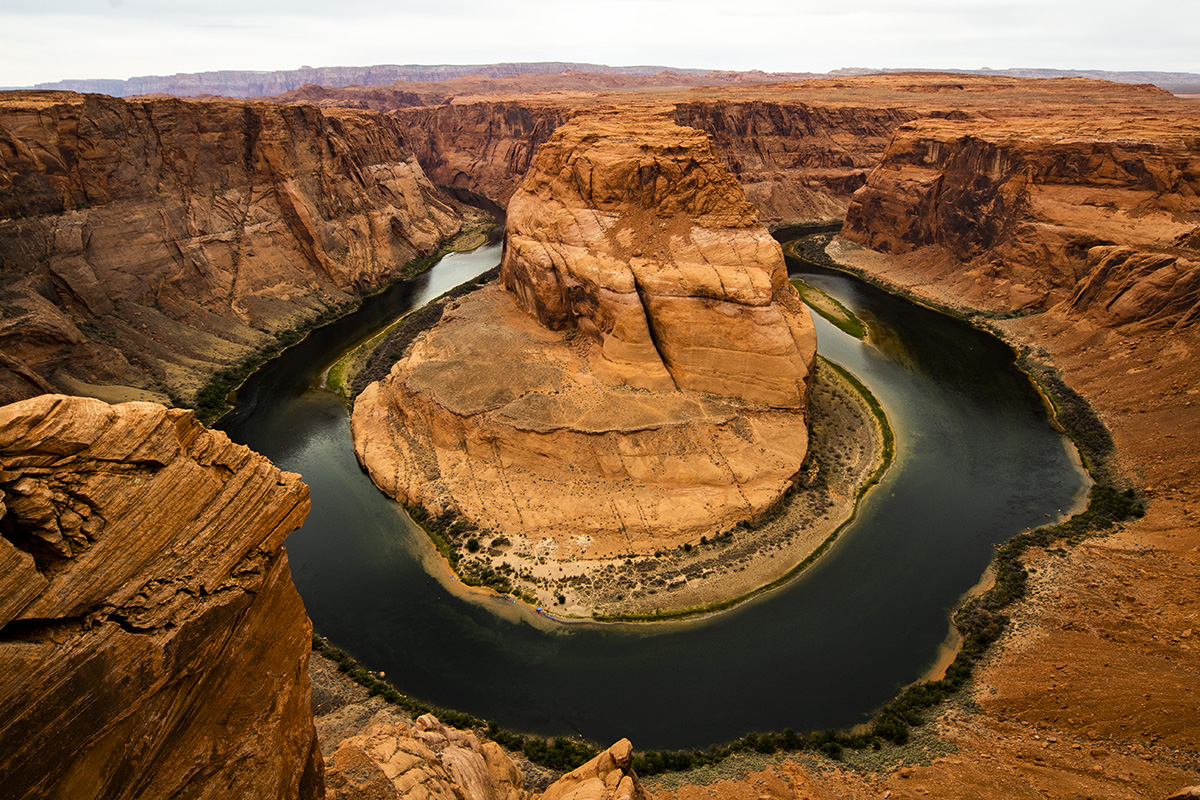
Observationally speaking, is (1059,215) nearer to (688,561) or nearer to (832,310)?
(832,310)

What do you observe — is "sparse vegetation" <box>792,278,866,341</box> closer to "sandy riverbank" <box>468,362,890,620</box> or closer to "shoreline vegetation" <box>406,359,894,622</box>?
"shoreline vegetation" <box>406,359,894,622</box>

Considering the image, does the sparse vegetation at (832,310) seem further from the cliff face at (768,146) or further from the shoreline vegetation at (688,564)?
the cliff face at (768,146)

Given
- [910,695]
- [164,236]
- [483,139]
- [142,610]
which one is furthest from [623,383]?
[483,139]

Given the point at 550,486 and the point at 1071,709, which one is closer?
the point at 1071,709

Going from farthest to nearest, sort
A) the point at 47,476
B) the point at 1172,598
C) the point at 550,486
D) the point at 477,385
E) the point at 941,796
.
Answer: the point at 477,385, the point at 550,486, the point at 1172,598, the point at 941,796, the point at 47,476

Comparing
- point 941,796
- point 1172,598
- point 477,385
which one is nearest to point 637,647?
point 941,796

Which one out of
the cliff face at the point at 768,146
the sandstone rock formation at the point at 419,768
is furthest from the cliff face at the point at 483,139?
the sandstone rock formation at the point at 419,768

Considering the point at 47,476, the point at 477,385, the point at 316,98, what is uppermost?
the point at 316,98

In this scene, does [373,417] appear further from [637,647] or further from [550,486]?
[637,647]
